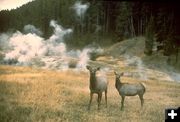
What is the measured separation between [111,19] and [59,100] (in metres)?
0.95

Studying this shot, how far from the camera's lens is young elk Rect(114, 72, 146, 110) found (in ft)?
15.4

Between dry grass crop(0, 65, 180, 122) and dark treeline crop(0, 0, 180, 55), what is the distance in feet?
1.31

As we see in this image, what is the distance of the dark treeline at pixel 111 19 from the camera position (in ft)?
15.0

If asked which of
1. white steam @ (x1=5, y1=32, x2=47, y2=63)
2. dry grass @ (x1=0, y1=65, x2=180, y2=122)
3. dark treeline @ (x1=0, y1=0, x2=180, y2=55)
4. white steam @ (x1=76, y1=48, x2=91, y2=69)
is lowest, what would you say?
dry grass @ (x1=0, y1=65, x2=180, y2=122)

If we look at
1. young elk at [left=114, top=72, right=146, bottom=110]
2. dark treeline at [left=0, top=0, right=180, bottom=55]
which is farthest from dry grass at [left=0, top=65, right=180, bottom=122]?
dark treeline at [left=0, top=0, right=180, bottom=55]

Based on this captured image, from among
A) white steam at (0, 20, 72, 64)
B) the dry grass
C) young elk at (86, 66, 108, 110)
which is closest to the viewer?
the dry grass

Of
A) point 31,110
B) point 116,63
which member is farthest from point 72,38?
point 31,110

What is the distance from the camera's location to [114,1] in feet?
15.7

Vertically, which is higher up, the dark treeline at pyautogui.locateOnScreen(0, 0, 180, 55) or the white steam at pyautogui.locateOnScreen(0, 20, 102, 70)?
the dark treeline at pyautogui.locateOnScreen(0, 0, 180, 55)

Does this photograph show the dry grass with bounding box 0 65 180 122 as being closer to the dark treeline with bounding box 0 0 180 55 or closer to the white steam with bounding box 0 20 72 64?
the white steam with bounding box 0 20 72 64

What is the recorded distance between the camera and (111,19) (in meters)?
4.75

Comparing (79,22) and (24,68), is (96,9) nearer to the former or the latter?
(79,22)

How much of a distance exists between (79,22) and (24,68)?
70 centimetres

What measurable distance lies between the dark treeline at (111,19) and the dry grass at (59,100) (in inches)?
15.7
